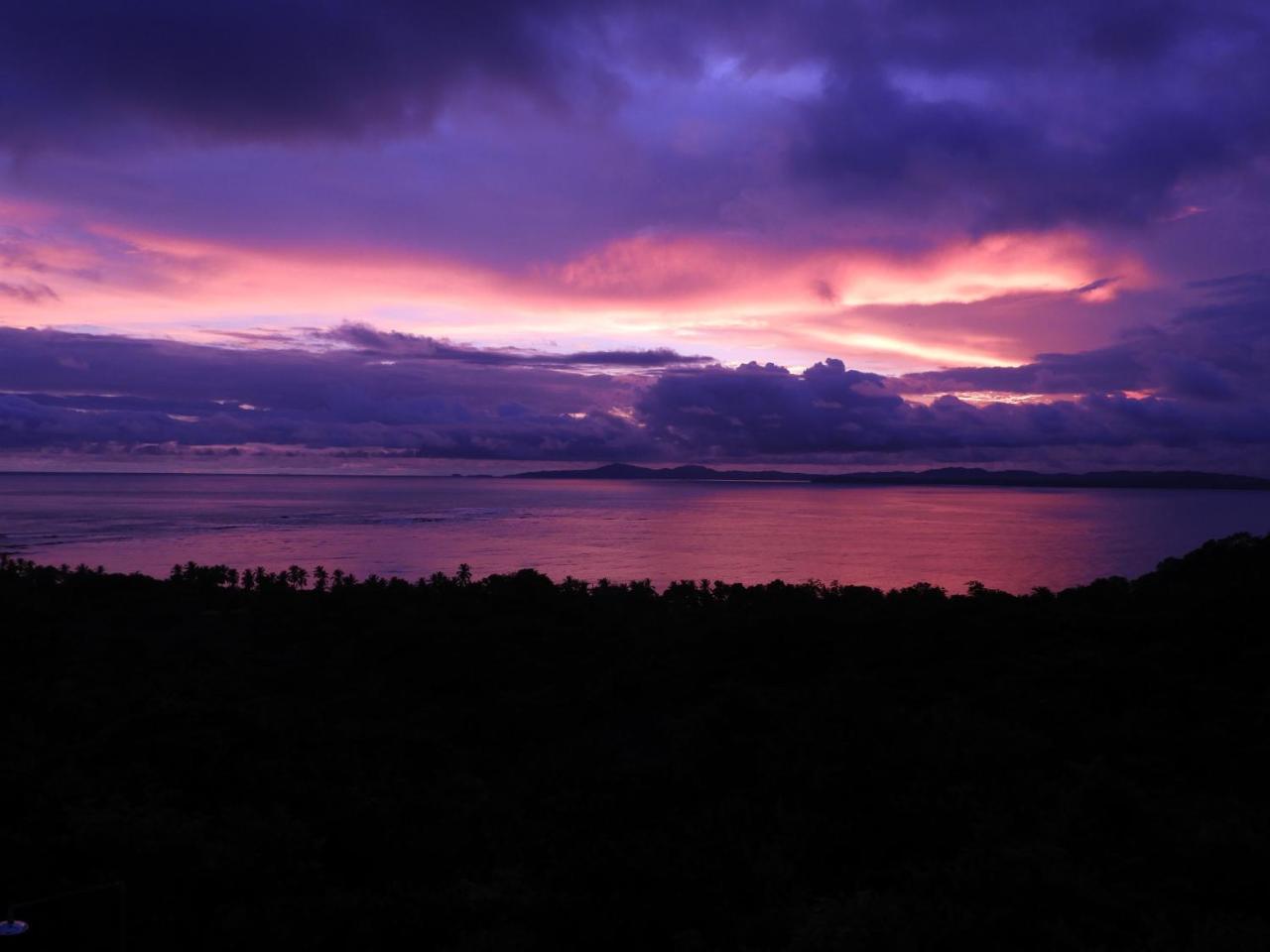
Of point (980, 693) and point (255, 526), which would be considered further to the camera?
point (255, 526)

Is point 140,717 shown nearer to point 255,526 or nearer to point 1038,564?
point 1038,564

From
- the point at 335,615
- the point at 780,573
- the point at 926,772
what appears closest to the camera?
the point at 926,772

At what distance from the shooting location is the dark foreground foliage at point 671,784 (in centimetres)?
905

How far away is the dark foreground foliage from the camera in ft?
29.7

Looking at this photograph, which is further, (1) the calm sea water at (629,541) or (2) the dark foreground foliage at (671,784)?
(1) the calm sea water at (629,541)

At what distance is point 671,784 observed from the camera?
13.4 metres

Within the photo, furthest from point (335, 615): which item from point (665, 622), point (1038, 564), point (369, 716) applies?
point (1038, 564)

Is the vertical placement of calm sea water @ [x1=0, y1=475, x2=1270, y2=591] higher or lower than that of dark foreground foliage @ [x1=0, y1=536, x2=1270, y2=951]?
lower

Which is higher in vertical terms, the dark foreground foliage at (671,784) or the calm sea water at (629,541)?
the dark foreground foliage at (671,784)

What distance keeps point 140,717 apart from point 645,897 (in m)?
9.83

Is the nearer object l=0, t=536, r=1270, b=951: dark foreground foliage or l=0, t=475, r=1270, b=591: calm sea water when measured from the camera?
l=0, t=536, r=1270, b=951: dark foreground foliage

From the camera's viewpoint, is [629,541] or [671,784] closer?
[671,784]

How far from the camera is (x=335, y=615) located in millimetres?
31922

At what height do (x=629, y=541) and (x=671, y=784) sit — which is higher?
(x=671, y=784)
